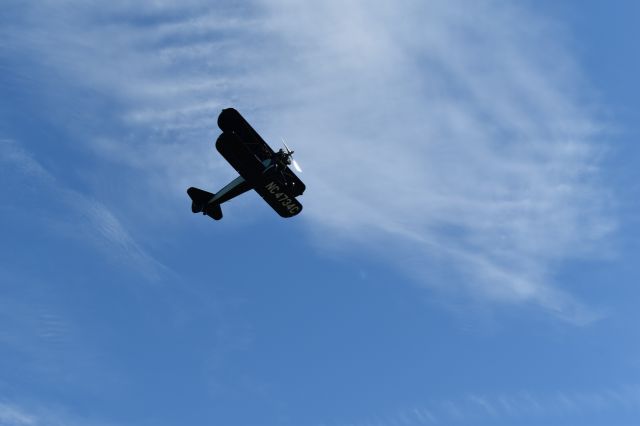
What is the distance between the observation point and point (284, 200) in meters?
48.7

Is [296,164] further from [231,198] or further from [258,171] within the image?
[231,198]

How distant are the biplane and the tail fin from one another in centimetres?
384

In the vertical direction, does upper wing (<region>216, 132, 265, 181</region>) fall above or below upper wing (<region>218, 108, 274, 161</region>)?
below

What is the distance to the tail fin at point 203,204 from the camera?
54.6 m

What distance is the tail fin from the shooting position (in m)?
54.6

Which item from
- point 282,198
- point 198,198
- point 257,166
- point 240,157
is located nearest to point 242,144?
point 240,157

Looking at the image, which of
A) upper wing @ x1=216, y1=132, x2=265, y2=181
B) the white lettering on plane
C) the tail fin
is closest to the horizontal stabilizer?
the tail fin

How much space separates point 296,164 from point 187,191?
12902 mm

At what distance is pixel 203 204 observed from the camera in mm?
54844

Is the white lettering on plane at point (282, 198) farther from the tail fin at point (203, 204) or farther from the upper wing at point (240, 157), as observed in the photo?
the tail fin at point (203, 204)

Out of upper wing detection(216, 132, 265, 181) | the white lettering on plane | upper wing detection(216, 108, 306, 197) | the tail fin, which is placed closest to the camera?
upper wing detection(216, 108, 306, 197)

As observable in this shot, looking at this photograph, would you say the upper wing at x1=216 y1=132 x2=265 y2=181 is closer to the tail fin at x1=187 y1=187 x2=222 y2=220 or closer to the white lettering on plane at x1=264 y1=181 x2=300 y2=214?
the white lettering on plane at x1=264 y1=181 x2=300 y2=214

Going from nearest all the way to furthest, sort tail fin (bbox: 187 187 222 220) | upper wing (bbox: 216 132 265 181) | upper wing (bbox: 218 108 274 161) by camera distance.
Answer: upper wing (bbox: 218 108 274 161) < upper wing (bbox: 216 132 265 181) < tail fin (bbox: 187 187 222 220)

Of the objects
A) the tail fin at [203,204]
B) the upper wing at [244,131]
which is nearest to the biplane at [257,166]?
the upper wing at [244,131]
